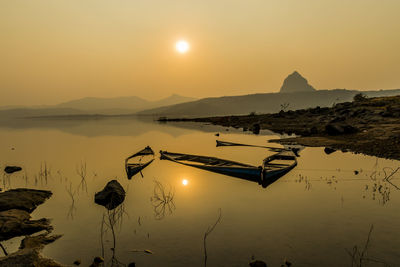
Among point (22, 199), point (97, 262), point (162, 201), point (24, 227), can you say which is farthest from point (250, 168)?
point (22, 199)

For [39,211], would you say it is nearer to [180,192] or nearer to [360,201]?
[180,192]

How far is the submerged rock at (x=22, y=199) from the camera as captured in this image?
38.6 ft

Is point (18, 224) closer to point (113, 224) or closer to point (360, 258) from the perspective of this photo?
point (113, 224)

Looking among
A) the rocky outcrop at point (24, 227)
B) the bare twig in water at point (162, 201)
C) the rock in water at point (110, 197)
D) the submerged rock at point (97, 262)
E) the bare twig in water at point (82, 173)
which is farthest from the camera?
the bare twig in water at point (82, 173)

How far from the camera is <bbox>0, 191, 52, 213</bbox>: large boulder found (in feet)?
38.7

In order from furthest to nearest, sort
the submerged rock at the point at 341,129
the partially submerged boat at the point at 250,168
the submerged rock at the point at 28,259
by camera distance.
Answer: the submerged rock at the point at 341,129 → the partially submerged boat at the point at 250,168 → the submerged rock at the point at 28,259

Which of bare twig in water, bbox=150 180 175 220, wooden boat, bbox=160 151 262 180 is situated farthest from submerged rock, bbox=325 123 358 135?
bare twig in water, bbox=150 180 175 220

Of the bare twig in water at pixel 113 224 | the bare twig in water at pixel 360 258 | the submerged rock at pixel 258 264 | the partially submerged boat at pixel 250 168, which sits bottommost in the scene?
the bare twig in water at pixel 360 258

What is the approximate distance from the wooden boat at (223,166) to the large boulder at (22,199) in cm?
1107

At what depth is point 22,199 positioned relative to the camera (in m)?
12.6

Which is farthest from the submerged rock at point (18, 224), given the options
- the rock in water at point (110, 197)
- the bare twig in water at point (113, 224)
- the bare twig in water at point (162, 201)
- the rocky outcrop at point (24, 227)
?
the bare twig in water at point (162, 201)

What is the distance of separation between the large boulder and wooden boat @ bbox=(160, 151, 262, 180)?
11.1 m

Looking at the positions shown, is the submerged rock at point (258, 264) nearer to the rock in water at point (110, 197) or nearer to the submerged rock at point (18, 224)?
the rock in water at point (110, 197)

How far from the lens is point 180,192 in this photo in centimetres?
1497
